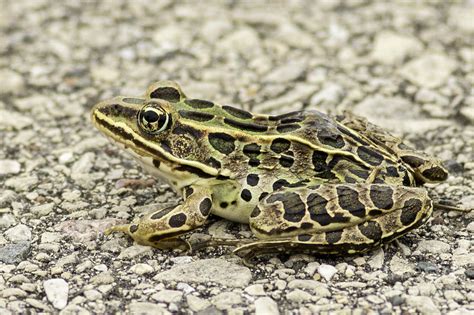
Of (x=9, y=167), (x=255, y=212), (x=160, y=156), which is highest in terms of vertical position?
(x=160, y=156)

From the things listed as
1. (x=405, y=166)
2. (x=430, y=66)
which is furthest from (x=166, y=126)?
(x=430, y=66)

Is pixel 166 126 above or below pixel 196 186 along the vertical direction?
above

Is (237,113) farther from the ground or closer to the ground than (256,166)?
farther from the ground

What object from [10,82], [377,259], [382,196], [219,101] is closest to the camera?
[382,196]

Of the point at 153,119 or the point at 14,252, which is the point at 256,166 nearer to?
the point at 153,119

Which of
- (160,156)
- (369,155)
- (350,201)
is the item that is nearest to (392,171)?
(369,155)

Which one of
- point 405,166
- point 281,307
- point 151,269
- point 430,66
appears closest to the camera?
point 281,307

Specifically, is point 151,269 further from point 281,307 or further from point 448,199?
point 448,199

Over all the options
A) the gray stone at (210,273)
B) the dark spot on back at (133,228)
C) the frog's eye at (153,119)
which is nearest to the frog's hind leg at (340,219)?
the gray stone at (210,273)
